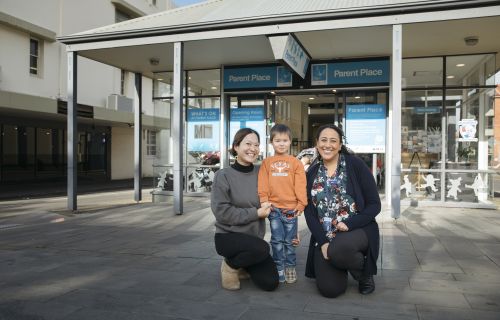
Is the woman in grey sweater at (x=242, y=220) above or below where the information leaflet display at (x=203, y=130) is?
below

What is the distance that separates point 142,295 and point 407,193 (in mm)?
7955

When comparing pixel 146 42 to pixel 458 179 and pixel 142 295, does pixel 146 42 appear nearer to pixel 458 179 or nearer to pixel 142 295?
pixel 142 295

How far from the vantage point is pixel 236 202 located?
14.5 feet

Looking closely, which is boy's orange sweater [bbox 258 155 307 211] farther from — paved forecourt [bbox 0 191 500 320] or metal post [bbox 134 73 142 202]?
metal post [bbox 134 73 142 202]

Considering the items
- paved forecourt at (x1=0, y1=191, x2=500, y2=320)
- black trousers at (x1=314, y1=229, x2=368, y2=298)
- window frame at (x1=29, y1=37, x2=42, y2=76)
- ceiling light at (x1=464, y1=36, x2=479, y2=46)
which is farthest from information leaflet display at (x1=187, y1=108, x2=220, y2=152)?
window frame at (x1=29, y1=37, x2=42, y2=76)

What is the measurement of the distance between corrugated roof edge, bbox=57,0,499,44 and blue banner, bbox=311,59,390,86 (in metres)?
2.93

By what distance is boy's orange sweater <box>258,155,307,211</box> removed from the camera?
4355mm

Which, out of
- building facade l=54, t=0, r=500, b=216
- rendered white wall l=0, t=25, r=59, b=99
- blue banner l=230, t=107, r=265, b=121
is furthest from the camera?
rendered white wall l=0, t=25, r=59, b=99

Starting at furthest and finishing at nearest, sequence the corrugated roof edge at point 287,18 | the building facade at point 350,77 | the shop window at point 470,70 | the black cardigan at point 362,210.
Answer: the shop window at point 470,70
the building facade at point 350,77
the corrugated roof edge at point 287,18
the black cardigan at point 362,210

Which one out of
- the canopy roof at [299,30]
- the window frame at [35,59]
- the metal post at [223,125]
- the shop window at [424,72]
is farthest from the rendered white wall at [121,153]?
the shop window at [424,72]

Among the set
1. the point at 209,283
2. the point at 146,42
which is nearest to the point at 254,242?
the point at 209,283

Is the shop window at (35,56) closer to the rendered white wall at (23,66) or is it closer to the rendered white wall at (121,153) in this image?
the rendered white wall at (23,66)

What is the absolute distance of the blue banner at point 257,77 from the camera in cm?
1169

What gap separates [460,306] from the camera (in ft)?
12.8
